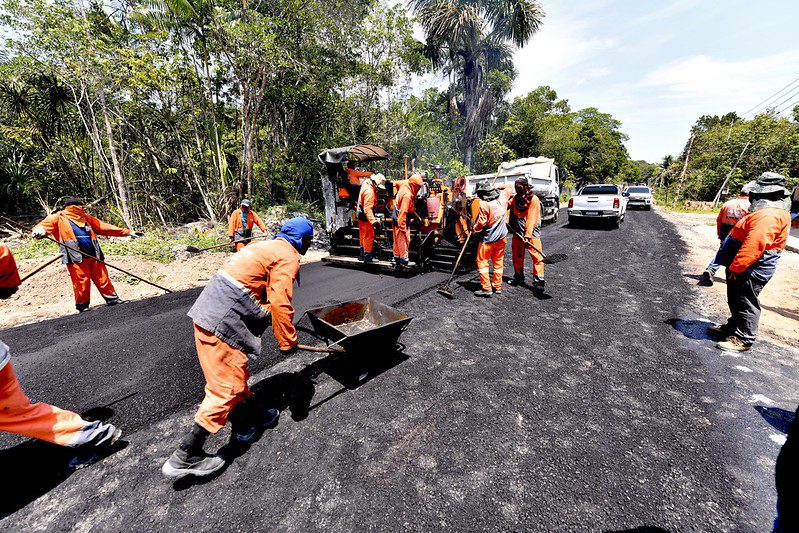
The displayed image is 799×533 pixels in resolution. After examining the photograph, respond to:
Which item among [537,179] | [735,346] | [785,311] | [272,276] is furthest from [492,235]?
[537,179]

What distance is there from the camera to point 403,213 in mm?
6289

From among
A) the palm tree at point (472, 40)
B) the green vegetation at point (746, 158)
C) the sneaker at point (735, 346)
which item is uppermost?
the palm tree at point (472, 40)

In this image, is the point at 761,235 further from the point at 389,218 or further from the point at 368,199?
the point at 389,218

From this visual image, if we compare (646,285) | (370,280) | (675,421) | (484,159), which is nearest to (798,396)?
(675,421)

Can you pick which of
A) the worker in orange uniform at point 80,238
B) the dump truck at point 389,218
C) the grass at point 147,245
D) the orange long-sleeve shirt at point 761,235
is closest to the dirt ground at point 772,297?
the orange long-sleeve shirt at point 761,235

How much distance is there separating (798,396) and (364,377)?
4136 millimetres

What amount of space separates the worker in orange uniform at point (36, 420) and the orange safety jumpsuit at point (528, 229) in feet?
19.1

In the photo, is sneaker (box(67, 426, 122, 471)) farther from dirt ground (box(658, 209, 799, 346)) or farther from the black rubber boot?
dirt ground (box(658, 209, 799, 346))

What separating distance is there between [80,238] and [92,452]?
168 inches

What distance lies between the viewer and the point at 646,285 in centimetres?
607

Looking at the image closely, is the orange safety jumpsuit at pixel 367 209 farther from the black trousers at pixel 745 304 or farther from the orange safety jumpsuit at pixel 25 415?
the black trousers at pixel 745 304

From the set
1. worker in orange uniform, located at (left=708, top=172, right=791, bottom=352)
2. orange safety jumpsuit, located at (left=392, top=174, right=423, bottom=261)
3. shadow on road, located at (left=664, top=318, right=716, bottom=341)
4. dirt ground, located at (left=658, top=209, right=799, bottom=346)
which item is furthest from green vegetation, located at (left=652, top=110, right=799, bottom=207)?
orange safety jumpsuit, located at (left=392, top=174, right=423, bottom=261)

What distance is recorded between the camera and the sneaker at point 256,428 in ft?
7.93

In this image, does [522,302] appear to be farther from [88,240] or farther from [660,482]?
[88,240]
